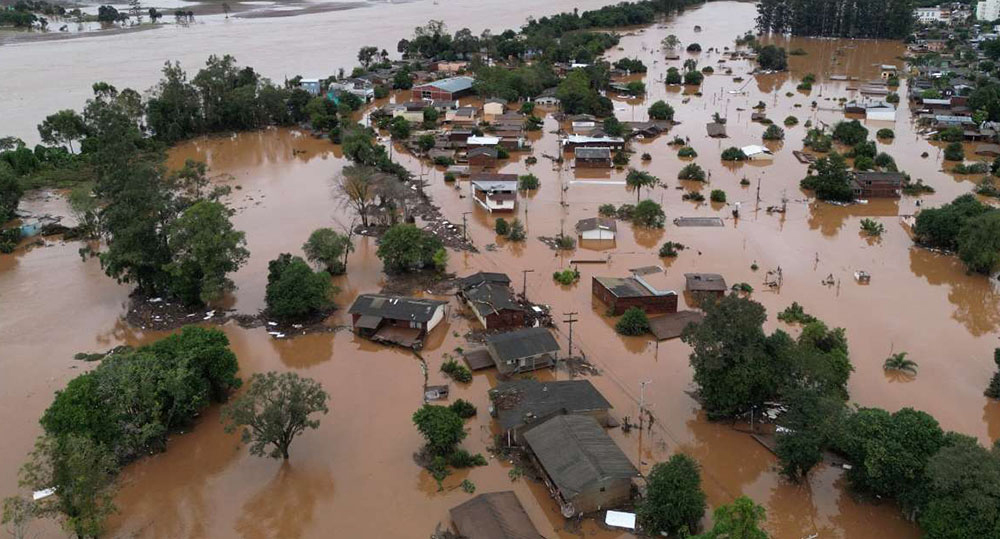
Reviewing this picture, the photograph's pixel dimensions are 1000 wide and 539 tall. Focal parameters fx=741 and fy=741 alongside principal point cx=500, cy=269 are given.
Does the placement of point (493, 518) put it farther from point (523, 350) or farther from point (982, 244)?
point (982, 244)

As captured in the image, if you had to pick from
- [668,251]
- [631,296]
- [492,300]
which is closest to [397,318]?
[492,300]

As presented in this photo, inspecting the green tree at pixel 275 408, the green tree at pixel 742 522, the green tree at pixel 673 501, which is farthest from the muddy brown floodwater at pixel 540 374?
the green tree at pixel 742 522

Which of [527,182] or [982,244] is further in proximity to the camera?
[527,182]

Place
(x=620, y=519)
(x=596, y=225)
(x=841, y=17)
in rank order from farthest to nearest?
(x=841, y=17) → (x=596, y=225) → (x=620, y=519)

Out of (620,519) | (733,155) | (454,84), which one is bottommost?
(620,519)

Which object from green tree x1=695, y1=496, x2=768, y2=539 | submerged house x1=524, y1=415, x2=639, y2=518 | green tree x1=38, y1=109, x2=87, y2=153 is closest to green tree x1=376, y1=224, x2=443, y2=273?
submerged house x1=524, y1=415, x2=639, y2=518

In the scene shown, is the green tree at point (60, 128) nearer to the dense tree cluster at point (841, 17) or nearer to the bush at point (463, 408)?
the bush at point (463, 408)

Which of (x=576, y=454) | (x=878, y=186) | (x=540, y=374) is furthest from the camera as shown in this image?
(x=878, y=186)
